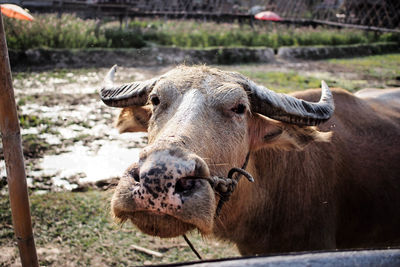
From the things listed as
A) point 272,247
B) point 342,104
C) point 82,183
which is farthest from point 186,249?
point 342,104

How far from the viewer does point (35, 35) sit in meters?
12.9

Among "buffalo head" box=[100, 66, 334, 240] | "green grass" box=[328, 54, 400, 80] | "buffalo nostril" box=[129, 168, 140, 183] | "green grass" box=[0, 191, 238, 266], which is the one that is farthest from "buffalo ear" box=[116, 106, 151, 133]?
"green grass" box=[328, 54, 400, 80]

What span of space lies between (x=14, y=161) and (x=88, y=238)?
182 centimetres

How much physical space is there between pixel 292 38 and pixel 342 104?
16.0m

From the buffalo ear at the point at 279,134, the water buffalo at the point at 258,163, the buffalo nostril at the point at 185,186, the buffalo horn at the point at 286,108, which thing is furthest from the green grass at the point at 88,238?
the buffalo nostril at the point at 185,186

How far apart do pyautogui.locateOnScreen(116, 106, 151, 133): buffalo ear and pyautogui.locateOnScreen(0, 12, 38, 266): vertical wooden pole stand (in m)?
1.06

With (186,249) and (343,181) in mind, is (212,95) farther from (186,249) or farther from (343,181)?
(186,249)

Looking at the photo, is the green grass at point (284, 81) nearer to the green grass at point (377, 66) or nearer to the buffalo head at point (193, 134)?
the green grass at point (377, 66)

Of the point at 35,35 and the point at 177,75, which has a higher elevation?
the point at 177,75

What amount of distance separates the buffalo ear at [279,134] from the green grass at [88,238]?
1.21 meters

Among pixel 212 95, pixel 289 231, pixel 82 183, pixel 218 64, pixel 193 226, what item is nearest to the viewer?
pixel 193 226

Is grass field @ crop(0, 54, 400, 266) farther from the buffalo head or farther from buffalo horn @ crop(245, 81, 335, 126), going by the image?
buffalo horn @ crop(245, 81, 335, 126)

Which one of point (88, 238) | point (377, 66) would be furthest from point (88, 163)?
point (377, 66)

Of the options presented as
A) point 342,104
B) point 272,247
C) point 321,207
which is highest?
point 342,104
